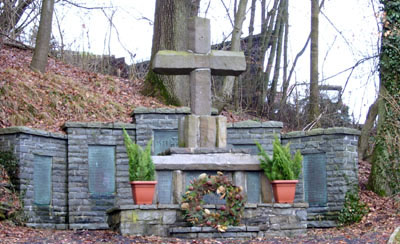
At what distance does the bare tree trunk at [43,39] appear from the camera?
16.8 metres

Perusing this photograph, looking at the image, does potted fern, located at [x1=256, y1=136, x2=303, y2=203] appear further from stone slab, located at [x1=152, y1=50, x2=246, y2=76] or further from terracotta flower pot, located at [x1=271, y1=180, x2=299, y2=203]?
stone slab, located at [x1=152, y1=50, x2=246, y2=76]

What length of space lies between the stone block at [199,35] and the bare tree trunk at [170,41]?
18.1 feet

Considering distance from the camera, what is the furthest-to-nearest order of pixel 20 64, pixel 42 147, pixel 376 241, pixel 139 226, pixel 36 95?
pixel 20 64
pixel 36 95
pixel 42 147
pixel 139 226
pixel 376 241

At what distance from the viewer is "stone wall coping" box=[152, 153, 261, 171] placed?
32.7ft

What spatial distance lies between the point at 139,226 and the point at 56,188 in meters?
4.30

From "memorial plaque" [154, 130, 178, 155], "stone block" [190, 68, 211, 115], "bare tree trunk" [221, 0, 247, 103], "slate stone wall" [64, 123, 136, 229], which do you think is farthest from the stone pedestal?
"bare tree trunk" [221, 0, 247, 103]

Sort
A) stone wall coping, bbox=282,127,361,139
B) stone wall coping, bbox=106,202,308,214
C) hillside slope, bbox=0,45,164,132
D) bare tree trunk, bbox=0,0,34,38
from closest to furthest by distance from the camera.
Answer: stone wall coping, bbox=106,202,308,214 → stone wall coping, bbox=282,127,361,139 → hillside slope, bbox=0,45,164,132 → bare tree trunk, bbox=0,0,34,38

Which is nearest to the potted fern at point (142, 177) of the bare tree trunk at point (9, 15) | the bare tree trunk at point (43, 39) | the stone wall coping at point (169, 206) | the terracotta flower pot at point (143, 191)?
the terracotta flower pot at point (143, 191)

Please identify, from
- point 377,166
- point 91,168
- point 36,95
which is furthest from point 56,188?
point 377,166

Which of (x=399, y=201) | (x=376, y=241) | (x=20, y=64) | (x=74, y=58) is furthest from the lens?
(x=74, y=58)

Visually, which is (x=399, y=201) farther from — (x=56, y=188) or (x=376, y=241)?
(x=56, y=188)

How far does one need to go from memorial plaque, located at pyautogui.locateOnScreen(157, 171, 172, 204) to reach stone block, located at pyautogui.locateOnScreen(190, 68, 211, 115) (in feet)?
3.84

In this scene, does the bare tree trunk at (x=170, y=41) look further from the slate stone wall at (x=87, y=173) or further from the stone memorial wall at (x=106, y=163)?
the slate stone wall at (x=87, y=173)

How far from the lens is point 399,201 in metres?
11.9
